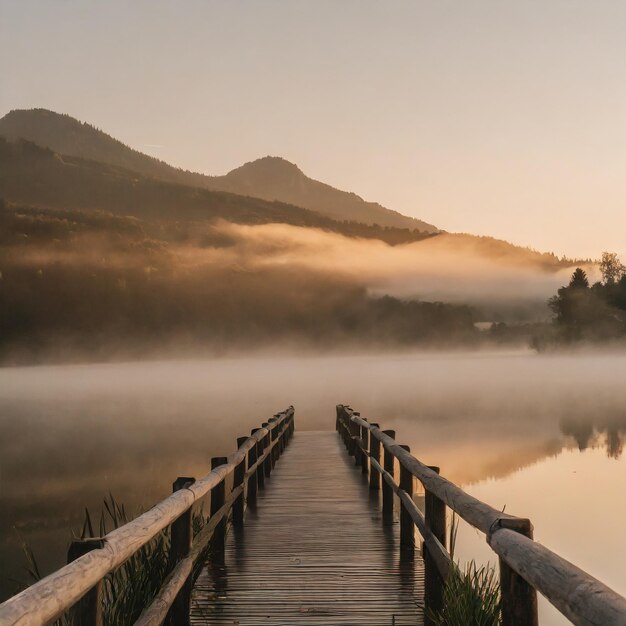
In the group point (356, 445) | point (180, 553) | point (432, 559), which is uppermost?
point (180, 553)

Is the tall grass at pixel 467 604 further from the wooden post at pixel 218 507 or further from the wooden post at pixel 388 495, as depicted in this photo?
the wooden post at pixel 388 495

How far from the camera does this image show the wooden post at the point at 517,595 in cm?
304

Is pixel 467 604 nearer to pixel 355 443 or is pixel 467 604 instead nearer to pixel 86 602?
pixel 86 602

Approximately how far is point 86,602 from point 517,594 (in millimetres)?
1698

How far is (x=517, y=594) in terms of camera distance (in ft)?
10.1

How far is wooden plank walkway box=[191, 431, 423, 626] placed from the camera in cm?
507

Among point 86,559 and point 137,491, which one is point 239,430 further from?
point 86,559

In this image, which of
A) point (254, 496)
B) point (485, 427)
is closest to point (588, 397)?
point (485, 427)

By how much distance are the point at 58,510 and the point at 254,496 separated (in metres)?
14.8

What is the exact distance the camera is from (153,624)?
3.54 m

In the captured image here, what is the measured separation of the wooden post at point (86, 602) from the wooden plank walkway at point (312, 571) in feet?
7.43

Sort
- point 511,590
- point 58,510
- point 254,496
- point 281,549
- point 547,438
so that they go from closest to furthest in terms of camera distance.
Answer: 1. point 511,590
2. point 281,549
3. point 254,496
4. point 58,510
5. point 547,438

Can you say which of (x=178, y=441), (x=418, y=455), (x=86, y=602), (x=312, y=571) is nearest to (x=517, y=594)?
(x=86, y=602)

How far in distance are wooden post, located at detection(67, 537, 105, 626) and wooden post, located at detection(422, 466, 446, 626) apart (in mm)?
2362
